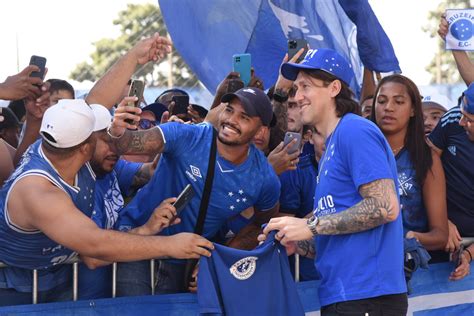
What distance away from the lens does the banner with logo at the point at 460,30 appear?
7230 mm

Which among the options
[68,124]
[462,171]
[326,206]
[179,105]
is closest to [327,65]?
[326,206]

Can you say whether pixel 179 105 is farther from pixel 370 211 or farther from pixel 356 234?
pixel 370 211

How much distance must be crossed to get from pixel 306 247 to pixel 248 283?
1.19ft

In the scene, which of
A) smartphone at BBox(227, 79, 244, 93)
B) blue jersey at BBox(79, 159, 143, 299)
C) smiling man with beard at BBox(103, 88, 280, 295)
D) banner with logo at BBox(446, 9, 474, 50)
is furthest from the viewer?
banner with logo at BBox(446, 9, 474, 50)

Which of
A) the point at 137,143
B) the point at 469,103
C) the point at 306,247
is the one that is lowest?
the point at 306,247

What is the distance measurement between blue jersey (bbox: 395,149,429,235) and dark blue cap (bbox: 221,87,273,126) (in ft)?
3.12

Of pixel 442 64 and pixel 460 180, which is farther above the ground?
pixel 460 180

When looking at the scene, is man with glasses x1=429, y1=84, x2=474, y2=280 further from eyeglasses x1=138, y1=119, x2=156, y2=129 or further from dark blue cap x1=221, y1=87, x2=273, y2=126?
eyeglasses x1=138, y1=119, x2=156, y2=129

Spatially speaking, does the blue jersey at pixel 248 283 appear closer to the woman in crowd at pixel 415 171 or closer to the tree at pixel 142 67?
the woman in crowd at pixel 415 171

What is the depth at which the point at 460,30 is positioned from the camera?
7285 millimetres

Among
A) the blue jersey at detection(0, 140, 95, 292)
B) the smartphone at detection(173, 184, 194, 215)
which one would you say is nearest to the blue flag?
the smartphone at detection(173, 184, 194, 215)

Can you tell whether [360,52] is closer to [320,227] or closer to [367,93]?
[367,93]

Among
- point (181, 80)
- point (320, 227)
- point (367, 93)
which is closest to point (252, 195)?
point (320, 227)

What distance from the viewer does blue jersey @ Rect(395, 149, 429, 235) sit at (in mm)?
5879
